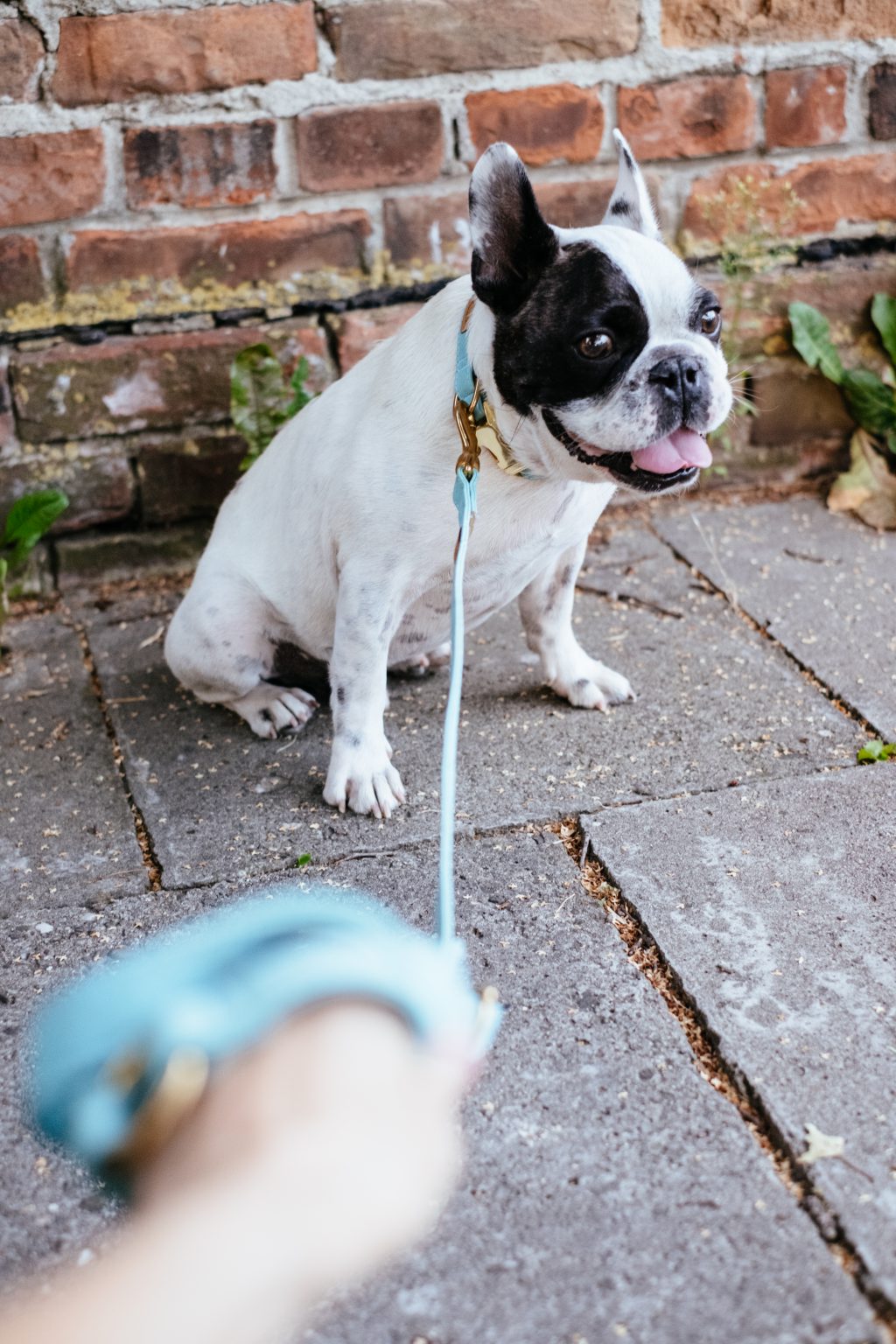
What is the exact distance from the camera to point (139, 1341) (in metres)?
0.67

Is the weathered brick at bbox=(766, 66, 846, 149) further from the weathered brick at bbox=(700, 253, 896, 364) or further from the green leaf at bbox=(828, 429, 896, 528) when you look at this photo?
the green leaf at bbox=(828, 429, 896, 528)

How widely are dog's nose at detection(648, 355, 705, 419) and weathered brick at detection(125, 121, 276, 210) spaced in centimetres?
139

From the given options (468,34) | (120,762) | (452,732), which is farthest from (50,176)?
(452,732)

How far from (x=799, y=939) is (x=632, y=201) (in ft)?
3.88

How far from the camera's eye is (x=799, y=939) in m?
1.74

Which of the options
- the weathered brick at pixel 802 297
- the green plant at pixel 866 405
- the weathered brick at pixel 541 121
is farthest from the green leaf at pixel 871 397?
the weathered brick at pixel 541 121

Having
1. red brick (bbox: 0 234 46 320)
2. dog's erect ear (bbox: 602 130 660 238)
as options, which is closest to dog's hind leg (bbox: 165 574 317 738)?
red brick (bbox: 0 234 46 320)

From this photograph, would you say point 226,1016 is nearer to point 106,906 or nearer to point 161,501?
point 106,906

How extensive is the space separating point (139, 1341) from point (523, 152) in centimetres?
274

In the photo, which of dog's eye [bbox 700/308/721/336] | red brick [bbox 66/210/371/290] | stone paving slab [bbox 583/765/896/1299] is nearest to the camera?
stone paving slab [bbox 583/765/896/1299]

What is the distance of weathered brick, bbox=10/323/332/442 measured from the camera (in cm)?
279

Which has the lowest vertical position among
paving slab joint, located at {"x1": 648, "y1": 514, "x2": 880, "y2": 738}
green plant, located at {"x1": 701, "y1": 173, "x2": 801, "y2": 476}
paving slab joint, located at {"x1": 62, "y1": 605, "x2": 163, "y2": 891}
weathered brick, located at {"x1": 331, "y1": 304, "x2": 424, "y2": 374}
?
paving slab joint, located at {"x1": 62, "y1": 605, "x2": 163, "y2": 891}

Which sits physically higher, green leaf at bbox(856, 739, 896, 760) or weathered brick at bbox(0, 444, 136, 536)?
weathered brick at bbox(0, 444, 136, 536)

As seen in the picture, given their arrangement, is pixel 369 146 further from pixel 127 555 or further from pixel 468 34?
pixel 127 555
